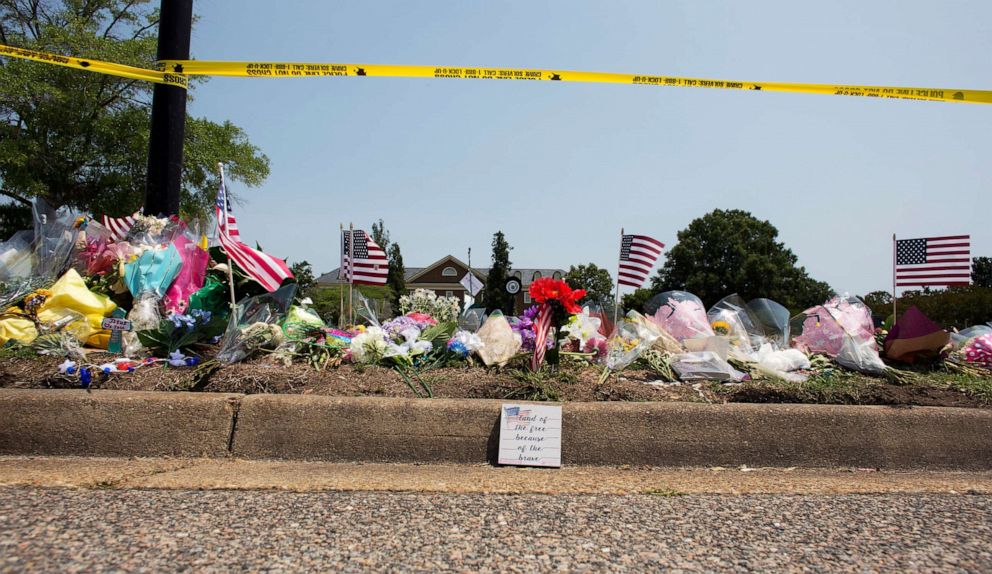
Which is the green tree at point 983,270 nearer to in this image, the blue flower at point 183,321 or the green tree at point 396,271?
the green tree at point 396,271

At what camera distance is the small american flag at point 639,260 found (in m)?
6.55

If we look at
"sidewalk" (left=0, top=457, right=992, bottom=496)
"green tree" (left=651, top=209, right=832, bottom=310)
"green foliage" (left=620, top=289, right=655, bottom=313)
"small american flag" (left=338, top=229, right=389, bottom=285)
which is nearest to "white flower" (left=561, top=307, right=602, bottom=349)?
"sidewalk" (left=0, top=457, right=992, bottom=496)

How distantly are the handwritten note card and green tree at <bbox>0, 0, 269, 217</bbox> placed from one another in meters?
15.8

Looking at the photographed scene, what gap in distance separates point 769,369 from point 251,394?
11.7ft

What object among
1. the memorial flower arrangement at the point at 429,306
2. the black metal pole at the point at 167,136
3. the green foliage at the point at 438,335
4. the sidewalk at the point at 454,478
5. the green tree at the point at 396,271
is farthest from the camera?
the green tree at the point at 396,271

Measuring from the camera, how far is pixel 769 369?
470cm

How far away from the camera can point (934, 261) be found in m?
6.36

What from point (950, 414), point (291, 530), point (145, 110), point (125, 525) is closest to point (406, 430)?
point (291, 530)

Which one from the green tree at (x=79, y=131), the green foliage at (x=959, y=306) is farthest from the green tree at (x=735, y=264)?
the green tree at (x=79, y=131)

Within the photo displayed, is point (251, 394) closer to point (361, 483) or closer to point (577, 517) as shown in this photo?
point (361, 483)

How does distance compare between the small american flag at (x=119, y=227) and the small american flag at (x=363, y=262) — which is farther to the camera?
the small american flag at (x=363, y=262)

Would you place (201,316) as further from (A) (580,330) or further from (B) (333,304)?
(B) (333,304)

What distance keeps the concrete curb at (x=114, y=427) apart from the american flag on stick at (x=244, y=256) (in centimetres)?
148

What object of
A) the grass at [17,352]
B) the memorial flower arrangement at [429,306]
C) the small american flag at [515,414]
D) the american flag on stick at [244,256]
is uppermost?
the american flag on stick at [244,256]
